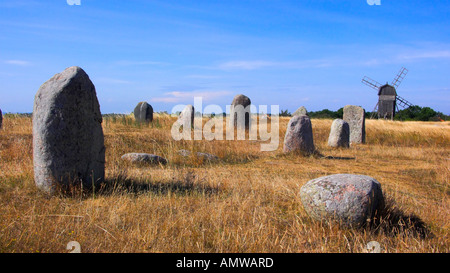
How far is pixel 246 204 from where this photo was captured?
4.75 m

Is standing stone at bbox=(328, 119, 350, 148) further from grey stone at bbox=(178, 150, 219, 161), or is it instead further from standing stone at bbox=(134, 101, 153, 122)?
standing stone at bbox=(134, 101, 153, 122)

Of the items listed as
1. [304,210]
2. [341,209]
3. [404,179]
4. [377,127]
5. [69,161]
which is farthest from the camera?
[377,127]

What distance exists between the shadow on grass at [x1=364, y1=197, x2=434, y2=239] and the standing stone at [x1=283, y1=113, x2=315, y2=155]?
645 cm

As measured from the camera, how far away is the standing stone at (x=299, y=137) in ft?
36.4

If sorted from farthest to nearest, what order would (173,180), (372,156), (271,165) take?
(372,156)
(271,165)
(173,180)

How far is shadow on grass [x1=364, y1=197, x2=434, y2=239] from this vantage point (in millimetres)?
4051

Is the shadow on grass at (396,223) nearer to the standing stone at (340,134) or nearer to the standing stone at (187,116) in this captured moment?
the standing stone at (340,134)

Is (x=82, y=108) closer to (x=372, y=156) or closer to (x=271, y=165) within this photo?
(x=271, y=165)

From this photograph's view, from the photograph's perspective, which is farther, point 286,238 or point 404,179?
point 404,179

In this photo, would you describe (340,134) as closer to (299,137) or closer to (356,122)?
(356,122)

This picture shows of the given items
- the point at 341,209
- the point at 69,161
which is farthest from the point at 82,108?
the point at 341,209

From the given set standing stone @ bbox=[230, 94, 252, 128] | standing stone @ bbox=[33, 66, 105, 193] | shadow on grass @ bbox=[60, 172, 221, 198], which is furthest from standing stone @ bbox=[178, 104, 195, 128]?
standing stone @ bbox=[33, 66, 105, 193]
